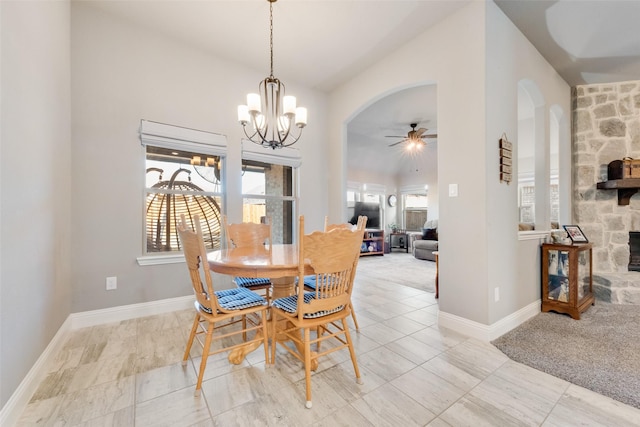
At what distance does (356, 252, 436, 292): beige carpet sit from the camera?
416 centimetres

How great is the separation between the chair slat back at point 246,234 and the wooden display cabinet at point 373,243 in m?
4.73

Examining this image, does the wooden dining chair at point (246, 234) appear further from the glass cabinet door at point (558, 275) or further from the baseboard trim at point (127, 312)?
the glass cabinet door at point (558, 275)

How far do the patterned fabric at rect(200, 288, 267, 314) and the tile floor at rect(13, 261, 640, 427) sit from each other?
1.46 ft

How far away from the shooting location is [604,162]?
3543 mm

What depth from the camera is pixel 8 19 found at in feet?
A: 4.67

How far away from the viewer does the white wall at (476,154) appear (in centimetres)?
226

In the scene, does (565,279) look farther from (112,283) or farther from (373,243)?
(373,243)

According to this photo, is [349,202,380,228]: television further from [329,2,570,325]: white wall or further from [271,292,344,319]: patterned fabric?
[271,292,344,319]: patterned fabric

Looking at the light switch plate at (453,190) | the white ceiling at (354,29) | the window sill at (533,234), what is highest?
the white ceiling at (354,29)

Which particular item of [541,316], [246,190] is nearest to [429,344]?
[541,316]

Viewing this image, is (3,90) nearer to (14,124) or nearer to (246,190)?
(14,124)

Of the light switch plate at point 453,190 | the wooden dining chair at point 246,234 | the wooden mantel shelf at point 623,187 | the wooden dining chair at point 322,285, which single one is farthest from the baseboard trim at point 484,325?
the wooden mantel shelf at point 623,187

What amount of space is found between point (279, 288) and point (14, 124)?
6.26 ft

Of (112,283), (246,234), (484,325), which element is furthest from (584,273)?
(112,283)
